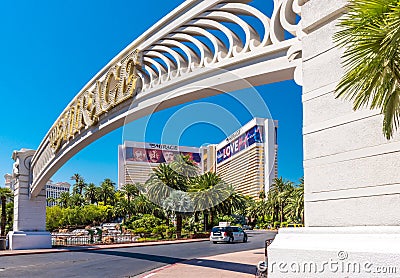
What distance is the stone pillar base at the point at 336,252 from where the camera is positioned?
12.7 feet

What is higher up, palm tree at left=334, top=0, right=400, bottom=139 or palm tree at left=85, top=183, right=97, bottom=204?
palm tree at left=334, top=0, right=400, bottom=139

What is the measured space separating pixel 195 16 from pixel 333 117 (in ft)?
16.7

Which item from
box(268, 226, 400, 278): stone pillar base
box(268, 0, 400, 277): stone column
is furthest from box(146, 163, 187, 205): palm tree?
box(268, 226, 400, 278): stone pillar base

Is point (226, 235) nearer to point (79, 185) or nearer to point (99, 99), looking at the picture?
point (99, 99)

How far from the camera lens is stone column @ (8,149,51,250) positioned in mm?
24502

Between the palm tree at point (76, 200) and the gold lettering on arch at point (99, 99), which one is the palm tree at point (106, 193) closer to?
the palm tree at point (76, 200)

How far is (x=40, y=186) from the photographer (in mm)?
23609

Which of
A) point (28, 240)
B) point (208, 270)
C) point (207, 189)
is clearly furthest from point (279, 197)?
point (208, 270)

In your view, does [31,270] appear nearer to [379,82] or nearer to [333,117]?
[333,117]

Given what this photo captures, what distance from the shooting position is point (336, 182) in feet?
16.0

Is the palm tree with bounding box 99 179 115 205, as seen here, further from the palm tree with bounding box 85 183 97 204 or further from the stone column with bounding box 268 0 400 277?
the stone column with bounding box 268 0 400 277

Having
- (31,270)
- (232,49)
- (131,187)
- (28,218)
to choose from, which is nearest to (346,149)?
(232,49)

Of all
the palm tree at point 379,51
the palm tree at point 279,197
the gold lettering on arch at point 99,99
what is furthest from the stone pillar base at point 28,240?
the palm tree at point 279,197

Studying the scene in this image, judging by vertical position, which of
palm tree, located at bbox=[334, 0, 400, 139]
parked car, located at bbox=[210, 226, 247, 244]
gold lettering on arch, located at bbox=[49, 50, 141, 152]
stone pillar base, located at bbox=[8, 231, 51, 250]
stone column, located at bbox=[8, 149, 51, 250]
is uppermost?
gold lettering on arch, located at bbox=[49, 50, 141, 152]
